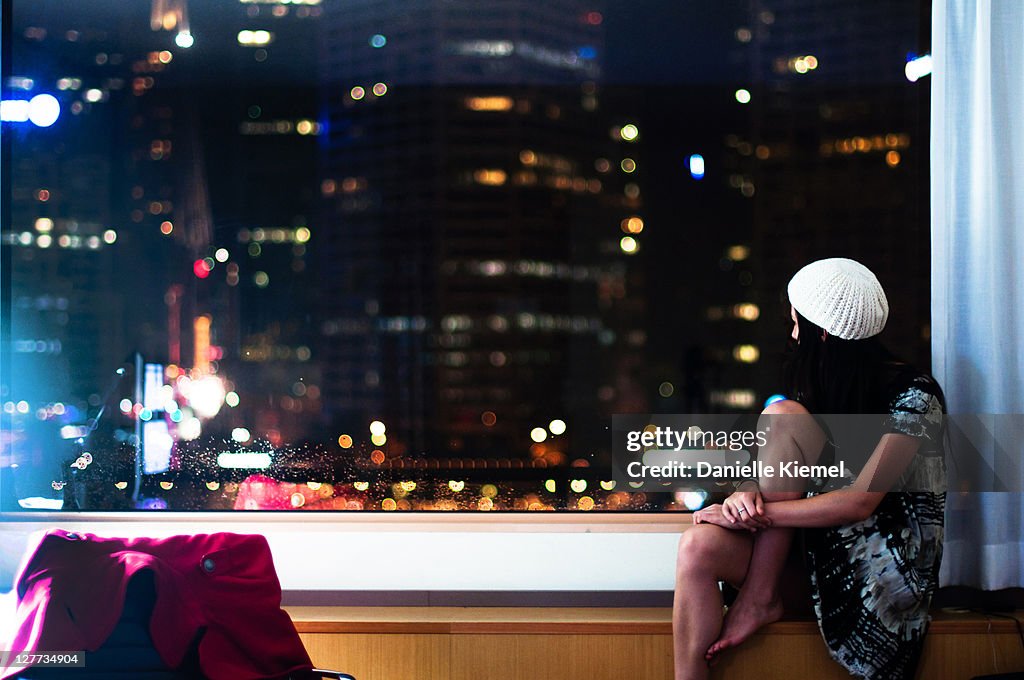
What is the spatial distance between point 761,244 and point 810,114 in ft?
1.44

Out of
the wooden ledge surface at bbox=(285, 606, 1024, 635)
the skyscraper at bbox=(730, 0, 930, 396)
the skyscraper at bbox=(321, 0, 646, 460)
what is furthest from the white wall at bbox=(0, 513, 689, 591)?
A: the skyscraper at bbox=(730, 0, 930, 396)

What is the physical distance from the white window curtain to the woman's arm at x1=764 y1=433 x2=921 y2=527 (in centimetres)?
52

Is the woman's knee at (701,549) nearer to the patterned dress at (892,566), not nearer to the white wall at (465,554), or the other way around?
the patterned dress at (892,566)

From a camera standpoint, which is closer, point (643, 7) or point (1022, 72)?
point (1022, 72)

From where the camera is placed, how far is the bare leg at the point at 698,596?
2041 millimetres

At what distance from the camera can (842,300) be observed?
82.0 inches

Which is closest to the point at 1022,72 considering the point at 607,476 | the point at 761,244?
the point at 761,244

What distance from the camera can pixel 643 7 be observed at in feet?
9.75

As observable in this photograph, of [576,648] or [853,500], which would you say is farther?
[576,648]

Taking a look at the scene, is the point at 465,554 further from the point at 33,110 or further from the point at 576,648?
the point at 33,110

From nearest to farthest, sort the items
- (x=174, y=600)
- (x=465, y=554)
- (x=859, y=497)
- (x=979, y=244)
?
(x=174, y=600) < (x=859, y=497) < (x=979, y=244) < (x=465, y=554)

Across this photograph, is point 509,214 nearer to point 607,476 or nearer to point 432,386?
point 432,386

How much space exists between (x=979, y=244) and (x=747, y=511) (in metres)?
1.00

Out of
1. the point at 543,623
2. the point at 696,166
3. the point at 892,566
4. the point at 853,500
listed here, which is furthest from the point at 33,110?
the point at 892,566
